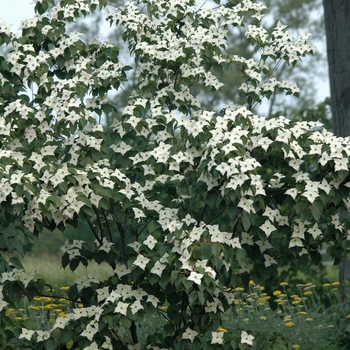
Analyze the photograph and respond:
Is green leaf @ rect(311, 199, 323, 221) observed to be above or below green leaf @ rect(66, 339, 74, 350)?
above

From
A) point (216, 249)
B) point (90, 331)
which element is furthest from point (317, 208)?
point (90, 331)

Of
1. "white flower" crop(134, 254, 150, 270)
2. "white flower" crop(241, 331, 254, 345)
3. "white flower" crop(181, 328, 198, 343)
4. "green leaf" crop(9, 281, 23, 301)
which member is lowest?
"white flower" crop(241, 331, 254, 345)

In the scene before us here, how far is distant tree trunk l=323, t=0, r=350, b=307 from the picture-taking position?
6.57 meters

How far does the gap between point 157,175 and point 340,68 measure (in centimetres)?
262

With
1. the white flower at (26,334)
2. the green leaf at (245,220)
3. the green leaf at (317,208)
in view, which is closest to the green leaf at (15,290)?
the white flower at (26,334)

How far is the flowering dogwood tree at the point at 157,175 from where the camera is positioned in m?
4.11

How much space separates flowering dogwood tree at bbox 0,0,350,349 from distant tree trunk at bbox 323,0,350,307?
5.26 feet

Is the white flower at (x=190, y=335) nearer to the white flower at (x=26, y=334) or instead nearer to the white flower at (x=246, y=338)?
the white flower at (x=246, y=338)

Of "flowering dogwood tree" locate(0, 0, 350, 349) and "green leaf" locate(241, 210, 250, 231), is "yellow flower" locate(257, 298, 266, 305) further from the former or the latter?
"green leaf" locate(241, 210, 250, 231)

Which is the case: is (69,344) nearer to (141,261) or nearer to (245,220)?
(141,261)

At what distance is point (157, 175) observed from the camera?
4.74 metres

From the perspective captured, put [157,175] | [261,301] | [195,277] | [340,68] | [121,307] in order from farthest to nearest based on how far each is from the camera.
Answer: [340,68], [261,301], [157,175], [121,307], [195,277]

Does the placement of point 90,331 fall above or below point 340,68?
below

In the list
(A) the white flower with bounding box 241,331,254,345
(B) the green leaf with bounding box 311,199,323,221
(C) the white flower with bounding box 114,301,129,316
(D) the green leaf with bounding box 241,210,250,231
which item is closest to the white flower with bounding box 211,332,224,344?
(A) the white flower with bounding box 241,331,254,345
